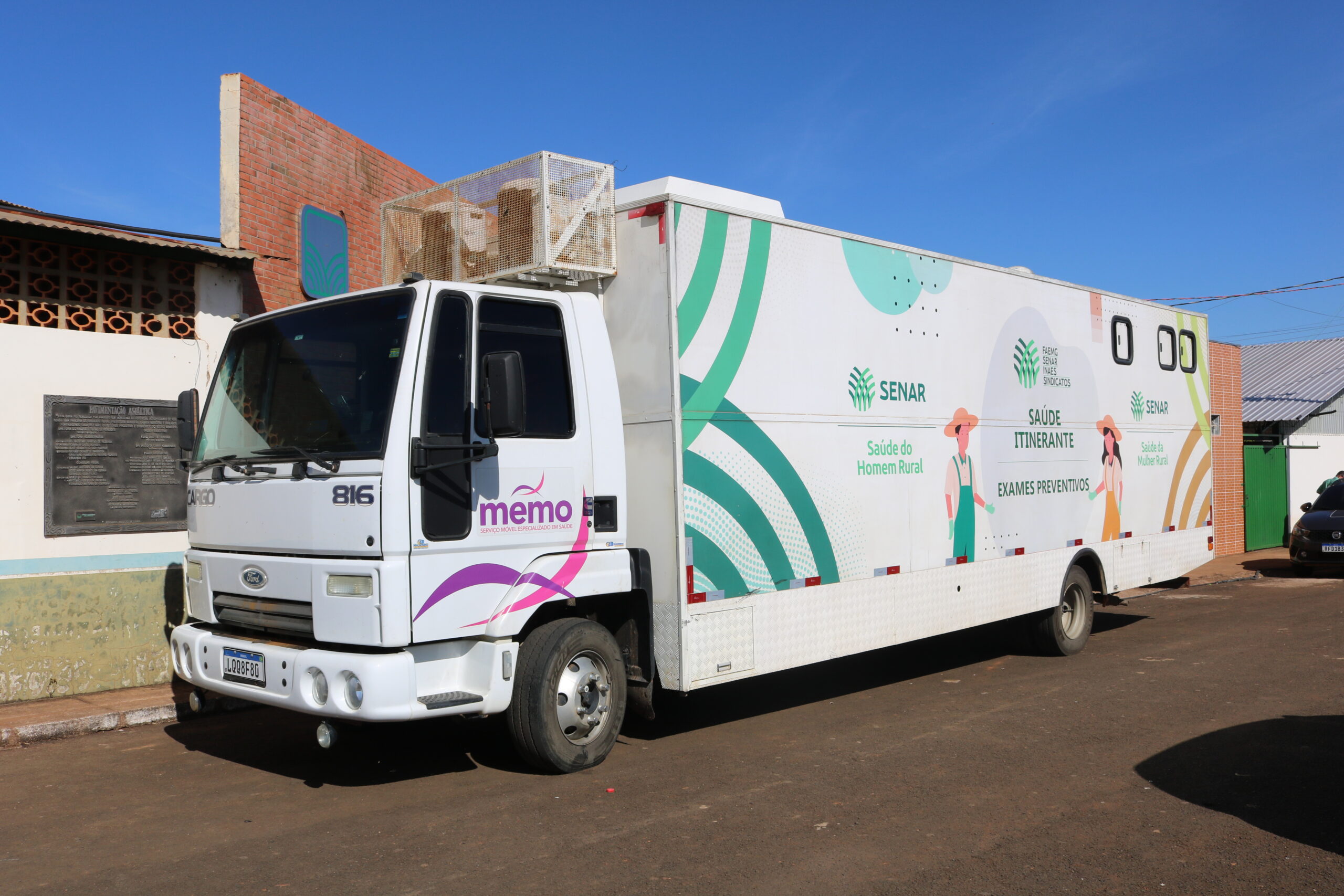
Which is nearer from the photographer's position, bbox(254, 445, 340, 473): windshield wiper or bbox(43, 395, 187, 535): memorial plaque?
bbox(254, 445, 340, 473): windshield wiper

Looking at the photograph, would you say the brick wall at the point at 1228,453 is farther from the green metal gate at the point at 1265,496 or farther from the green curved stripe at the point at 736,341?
the green curved stripe at the point at 736,341

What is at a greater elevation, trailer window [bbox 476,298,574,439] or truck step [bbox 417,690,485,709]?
trailer window [bbox 476,298,574,439]

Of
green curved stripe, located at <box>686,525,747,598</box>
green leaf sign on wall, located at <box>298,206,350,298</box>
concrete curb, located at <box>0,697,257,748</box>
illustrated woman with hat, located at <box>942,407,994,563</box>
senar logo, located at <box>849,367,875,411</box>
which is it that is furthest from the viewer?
green leaf sign on wall, located at <box>298,206,350,298</box>

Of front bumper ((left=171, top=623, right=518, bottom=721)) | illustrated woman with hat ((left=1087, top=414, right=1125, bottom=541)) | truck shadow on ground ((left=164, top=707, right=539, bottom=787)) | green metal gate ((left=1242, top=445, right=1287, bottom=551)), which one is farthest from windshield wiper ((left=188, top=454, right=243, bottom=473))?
green metal gate ((left=1242, top=445, right=1287, bottom=551))

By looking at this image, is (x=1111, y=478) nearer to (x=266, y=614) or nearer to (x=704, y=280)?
(x=704, y=280)

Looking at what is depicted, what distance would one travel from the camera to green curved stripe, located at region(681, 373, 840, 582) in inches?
262

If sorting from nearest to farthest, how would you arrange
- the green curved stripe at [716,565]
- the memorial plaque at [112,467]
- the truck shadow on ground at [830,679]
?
1. the green curved stripe at [716,565]
2. the truck shadow on ground at [830,679]
3. the memorial plaque at [112,467]

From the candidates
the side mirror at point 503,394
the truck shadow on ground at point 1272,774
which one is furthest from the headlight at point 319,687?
the truck shadow on ground at point 1272,774

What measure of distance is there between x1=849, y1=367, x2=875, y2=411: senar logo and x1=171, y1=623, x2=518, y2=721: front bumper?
3215 mm

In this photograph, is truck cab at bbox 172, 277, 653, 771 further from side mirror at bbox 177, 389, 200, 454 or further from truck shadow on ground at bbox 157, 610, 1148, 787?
truck shadow on ground at bbox 157, 610, 1148, 787

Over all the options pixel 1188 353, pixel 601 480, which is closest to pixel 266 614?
pixel 601 480

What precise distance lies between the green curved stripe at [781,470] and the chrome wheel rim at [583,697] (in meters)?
1.53

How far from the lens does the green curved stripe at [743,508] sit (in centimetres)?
647

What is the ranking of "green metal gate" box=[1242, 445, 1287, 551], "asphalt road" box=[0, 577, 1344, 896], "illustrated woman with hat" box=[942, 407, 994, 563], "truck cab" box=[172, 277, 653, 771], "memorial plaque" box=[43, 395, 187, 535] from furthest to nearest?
"green metal gate" box=[1242, 445, 1287, 551] < "illustrated woman with hat" box=[942, 407, 994, 563] < "memorial plaque" box=[43, 395, 187, 535] < "truck cab" box=[172, 277, 653, 771] < "asphalt road" box=[0, 577, 1344, 896]
